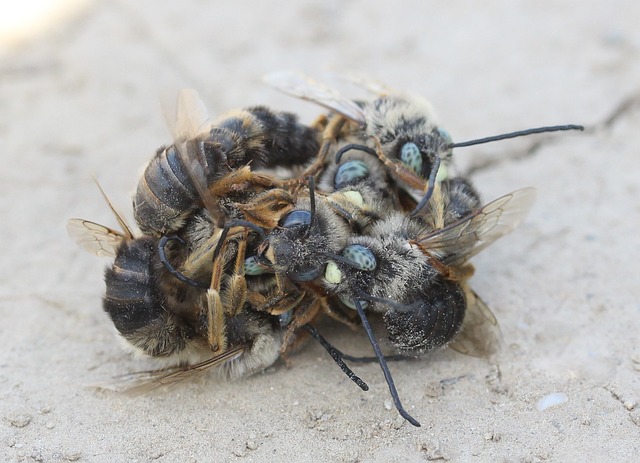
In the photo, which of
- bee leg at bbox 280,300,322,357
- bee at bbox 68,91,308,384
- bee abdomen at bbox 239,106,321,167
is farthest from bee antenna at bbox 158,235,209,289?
bee abdomen at bbox 239,106,321,167

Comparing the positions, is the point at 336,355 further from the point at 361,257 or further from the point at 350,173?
the point at 350,173

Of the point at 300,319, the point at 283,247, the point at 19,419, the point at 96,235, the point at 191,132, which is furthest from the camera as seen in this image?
the point at 96,235

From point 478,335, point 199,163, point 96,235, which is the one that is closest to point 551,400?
point 478,335

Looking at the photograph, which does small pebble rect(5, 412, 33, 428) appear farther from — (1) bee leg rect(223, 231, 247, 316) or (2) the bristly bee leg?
(1) bee leg rect(223, 231, 247, 316)

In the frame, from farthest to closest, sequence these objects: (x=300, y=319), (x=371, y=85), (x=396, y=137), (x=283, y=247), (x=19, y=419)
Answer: (x=371, y=85), (x=396, y=137), (x=300, y=319), (x=19, y=419), (x=283, y=247)

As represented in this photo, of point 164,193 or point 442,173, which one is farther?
point 442,173

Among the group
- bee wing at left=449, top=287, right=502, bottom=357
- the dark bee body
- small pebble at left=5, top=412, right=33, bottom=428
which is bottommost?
bee wing at left=449, top=287, right=502, bottom=357

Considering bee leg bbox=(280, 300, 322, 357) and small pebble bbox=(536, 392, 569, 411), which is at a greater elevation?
bee leg bbox=(280, 300, 322, 357)

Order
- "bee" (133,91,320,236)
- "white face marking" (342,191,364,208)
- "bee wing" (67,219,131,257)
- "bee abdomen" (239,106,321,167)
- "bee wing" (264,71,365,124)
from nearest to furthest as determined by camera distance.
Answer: "bee" (133,91,320,236)
"white face marking" (342,191,364,208)
"bee wing" (67,219,131,257)
"bee abdomen" (239,106,321,167)
"bee wing" (264,71,365,124)
